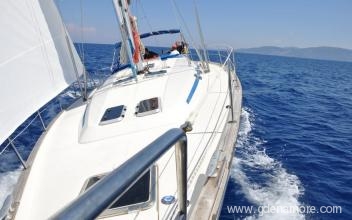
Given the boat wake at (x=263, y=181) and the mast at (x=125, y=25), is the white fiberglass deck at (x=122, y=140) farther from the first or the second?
the boat wake at (x=263, y=181)

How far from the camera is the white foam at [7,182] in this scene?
5.27 metres

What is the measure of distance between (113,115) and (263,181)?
3392 mm

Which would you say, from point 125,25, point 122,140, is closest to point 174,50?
point 125,25

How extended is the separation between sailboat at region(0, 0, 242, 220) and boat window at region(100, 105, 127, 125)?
2 cm

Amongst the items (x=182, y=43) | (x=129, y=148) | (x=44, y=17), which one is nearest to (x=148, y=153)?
(x=129, y=148)

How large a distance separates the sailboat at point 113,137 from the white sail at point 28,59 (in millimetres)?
12

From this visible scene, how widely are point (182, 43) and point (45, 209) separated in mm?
9436

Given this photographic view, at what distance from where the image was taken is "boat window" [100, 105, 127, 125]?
16.0 feet

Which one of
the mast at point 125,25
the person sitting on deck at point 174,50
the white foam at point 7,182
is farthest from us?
the person sitting on deck at point 174,50

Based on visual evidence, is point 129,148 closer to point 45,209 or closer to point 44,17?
point 45,209

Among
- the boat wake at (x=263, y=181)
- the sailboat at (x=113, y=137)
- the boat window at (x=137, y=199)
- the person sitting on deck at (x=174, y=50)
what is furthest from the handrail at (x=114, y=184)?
the person sitting on deck at (x=174, y=50)

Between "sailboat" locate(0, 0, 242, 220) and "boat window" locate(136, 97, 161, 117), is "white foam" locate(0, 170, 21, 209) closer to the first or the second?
"sailboat" locate(0, 0, 242, 220)

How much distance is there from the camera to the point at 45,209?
3.09 meters


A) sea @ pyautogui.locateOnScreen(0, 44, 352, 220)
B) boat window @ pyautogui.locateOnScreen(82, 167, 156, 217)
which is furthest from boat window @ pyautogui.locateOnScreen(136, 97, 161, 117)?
boat window @ pyautogui.locateOnScreen(82, 167, 156, 217)
